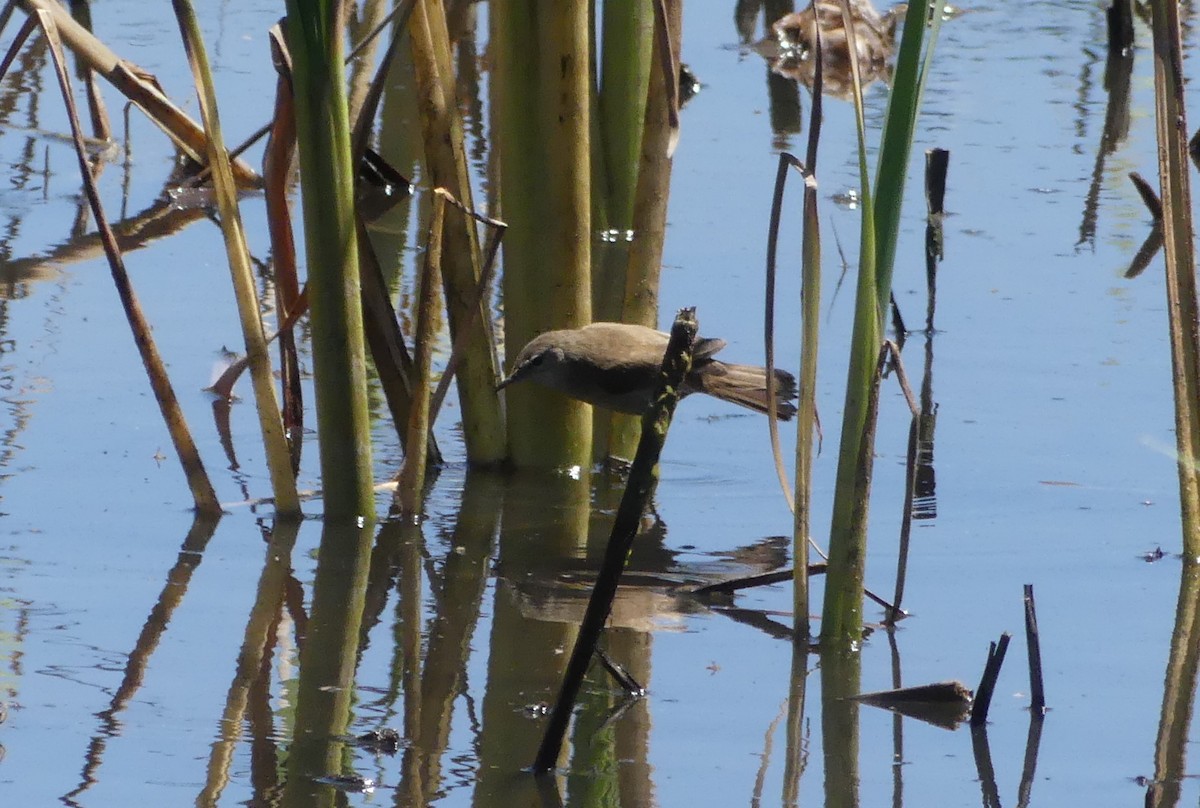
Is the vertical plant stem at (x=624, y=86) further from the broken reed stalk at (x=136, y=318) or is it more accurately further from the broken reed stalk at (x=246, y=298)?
the broken reed stalk at (x=136, y=318)

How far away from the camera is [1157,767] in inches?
113

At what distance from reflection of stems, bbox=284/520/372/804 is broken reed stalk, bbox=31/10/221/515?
31 cm

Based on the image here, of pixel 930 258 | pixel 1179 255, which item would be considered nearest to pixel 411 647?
pixel 1179 255

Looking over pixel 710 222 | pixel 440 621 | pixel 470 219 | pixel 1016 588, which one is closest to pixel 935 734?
pixel 1016 588

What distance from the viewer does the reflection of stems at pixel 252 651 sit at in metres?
2.70

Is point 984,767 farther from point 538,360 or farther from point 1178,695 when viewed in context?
point 538,360

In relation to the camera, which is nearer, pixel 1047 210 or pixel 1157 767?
pixel 1157 767

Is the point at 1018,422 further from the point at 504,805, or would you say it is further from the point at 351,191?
the point at 504,805

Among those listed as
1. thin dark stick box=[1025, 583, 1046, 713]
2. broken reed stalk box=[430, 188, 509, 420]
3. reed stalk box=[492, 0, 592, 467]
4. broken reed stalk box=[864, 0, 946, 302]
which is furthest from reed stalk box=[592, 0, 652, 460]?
thin dark stick box=[1025, 583, 1046, 713]

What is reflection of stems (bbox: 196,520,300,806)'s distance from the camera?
8.85 ft

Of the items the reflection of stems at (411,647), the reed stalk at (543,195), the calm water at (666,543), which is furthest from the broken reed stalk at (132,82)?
the reflection of stems at (411,647)

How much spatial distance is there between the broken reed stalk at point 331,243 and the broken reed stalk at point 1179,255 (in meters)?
1.65

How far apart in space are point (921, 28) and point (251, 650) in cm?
162

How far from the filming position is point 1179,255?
141 inches
